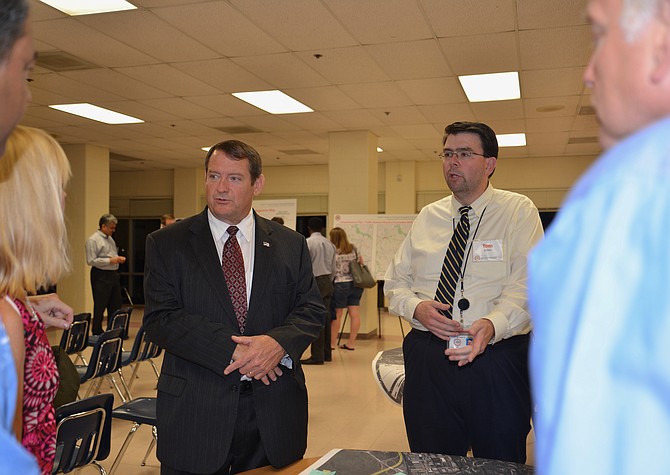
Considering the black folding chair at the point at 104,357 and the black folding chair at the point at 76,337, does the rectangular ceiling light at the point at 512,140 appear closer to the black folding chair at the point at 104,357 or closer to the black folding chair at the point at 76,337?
the black folding chair at the point at 76,337

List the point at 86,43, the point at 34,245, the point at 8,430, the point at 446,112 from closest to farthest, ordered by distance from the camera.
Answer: the point at 8,430
the point at 34,245
the point at 86,43
the point at 446,112

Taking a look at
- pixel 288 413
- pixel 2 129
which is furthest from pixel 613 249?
pixel 288 413

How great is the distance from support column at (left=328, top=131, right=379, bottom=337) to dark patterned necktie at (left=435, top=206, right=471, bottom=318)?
24.0ft

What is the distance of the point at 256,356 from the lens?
2.14 metres

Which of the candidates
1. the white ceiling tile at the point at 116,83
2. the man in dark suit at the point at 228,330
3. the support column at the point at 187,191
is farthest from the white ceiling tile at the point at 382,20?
the support column at the point at 187,191

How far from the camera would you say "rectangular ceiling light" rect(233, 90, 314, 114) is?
7.40m

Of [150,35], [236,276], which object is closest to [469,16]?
[150,35]

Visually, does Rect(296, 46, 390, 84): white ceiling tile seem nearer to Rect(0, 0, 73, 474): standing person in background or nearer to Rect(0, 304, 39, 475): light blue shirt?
Rect(0, 0, 73, 474): standing person in background

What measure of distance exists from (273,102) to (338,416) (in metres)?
4.24

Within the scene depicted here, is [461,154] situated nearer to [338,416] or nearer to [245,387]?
[245,387]

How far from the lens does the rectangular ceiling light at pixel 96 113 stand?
816 cm

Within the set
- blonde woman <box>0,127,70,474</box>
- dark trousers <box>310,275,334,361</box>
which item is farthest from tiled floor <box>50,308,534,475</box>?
blonde woman <box>0,127,70,474</box>

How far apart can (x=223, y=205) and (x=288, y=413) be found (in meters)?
0.85

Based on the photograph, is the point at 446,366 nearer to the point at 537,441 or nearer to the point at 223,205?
the point at 223,205
